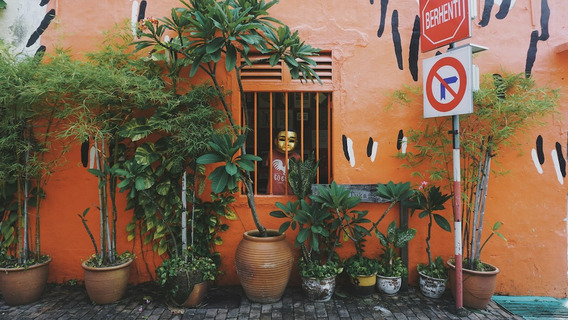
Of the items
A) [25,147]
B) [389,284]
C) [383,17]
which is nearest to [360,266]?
[389,284]

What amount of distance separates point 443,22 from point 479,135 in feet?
4.32

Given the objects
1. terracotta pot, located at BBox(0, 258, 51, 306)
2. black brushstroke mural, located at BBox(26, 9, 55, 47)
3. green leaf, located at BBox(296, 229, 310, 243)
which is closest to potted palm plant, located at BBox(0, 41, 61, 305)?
terracotta pot, located at BBox(0, 258, 51, 306)

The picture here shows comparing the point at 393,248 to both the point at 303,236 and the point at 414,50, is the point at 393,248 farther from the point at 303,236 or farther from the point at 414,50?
the point at 414,50

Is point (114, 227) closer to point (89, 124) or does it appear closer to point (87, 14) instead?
point (89, 124)

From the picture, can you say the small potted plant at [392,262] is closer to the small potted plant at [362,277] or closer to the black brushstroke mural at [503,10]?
the small potted plant at [362,277]

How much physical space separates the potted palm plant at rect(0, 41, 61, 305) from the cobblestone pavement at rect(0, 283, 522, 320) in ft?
1.07

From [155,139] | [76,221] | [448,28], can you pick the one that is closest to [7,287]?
[76,221]

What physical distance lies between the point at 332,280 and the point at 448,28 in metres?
2.93

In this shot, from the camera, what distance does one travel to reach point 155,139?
4.12m

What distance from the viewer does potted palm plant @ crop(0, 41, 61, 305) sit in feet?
11.2

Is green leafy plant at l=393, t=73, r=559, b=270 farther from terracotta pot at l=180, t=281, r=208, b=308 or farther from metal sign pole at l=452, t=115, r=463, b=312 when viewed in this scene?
terracotta pot at l=180, t=281, r=208, b=308

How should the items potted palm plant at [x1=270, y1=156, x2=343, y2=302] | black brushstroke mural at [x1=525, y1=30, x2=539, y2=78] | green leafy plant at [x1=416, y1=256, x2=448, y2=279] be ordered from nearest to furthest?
potted palm plant at [x1=270, y1=156, x2=343, y2=302]
green leafy plant at [x1=416, y1=256, x2=448, y2=279]
black brushstroke mural at [x1=525, y1=30, x2=539, y2=78]

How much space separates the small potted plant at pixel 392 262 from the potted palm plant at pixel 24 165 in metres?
3.82

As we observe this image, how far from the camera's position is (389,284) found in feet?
12.4
